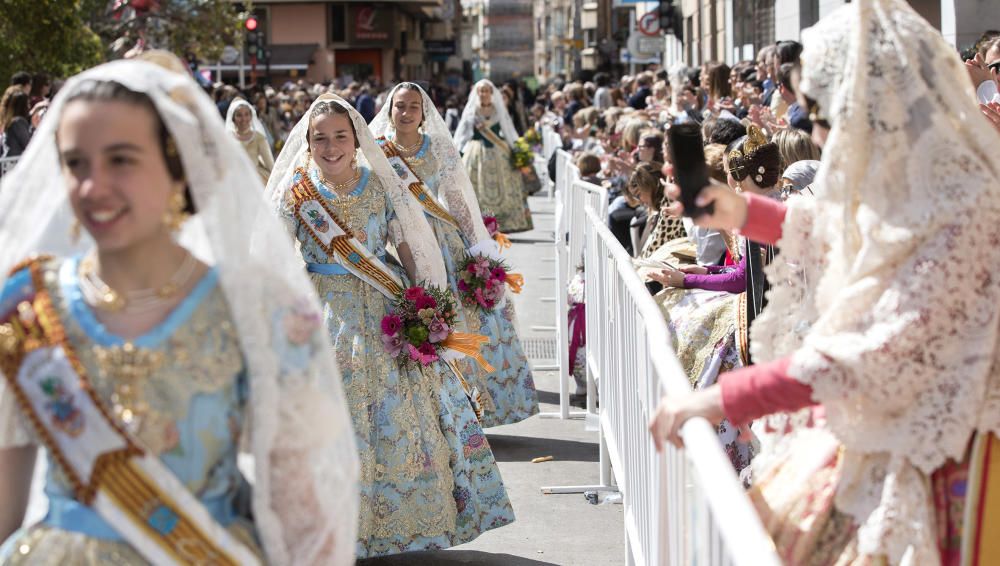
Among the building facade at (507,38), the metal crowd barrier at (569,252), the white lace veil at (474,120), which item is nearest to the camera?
the metal crowd barrier at (569,252)

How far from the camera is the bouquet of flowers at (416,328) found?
19.6 feet

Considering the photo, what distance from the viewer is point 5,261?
281cm

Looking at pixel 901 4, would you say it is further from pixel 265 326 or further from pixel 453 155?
pixel 453 155

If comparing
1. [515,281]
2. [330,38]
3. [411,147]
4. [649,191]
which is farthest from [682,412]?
[330,38]

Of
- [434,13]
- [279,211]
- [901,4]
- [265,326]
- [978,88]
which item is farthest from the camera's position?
[434,13]

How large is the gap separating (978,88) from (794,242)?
481cm

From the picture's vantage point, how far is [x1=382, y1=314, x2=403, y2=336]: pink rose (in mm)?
5969

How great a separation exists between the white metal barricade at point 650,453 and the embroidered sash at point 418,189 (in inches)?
30.0

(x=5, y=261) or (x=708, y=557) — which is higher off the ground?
(x=5, y=261)

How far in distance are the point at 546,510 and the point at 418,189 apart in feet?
5.90

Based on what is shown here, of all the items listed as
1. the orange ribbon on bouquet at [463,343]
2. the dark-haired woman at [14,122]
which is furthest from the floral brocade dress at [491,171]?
the orange ribbon on bouquet at [463,343]

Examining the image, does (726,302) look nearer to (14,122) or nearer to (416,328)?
(416,328)

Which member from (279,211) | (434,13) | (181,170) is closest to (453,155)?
(279,211)

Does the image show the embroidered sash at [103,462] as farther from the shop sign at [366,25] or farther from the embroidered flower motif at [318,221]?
the shop sign at [366,25]
